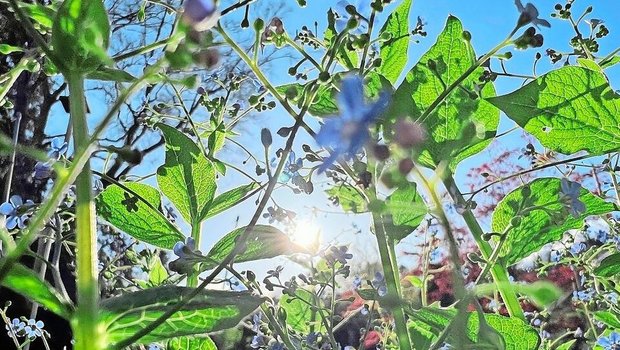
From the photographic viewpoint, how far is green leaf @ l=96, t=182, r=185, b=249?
1.59 feet

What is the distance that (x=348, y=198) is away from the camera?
0.54 meters

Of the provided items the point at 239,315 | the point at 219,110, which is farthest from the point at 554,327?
the point at 239,315

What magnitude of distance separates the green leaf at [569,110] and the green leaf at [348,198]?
0.50 ft

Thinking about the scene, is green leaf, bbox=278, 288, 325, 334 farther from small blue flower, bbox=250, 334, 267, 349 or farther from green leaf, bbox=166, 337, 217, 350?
green leaf, bbox=166, 337, 217, 350

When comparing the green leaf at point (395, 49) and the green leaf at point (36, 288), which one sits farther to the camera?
the green leaf at point (395, 49)

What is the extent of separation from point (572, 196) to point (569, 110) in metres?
0.05

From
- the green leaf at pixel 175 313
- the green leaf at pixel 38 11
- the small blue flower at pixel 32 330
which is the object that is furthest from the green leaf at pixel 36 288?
the small blue flower at pixel 32 330

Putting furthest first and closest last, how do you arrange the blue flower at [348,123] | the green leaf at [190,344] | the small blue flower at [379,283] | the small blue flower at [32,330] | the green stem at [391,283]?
the small blue flower at [32,330] < the small blue flower at [379,283] < the green leaf at [190,344] < the green stem at [391,283] < the blue flower at [348,123]

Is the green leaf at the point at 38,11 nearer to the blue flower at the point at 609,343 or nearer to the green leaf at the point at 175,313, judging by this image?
the green leaf at the point at 175,313

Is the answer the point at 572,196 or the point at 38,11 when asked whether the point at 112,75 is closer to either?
the point at 38,11

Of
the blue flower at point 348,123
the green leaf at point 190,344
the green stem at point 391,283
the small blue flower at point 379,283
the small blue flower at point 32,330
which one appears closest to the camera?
the blue flower at point 348,123

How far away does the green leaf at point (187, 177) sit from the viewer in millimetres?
480

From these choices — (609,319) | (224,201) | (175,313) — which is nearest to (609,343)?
(609,319)

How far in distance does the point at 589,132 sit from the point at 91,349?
30cm
